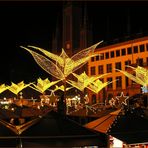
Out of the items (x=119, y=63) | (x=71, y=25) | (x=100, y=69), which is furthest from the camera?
(x=71, y=25)

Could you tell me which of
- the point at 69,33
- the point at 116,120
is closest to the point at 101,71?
the point at 69,33

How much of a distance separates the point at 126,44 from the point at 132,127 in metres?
45.2

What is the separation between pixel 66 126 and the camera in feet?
26.2

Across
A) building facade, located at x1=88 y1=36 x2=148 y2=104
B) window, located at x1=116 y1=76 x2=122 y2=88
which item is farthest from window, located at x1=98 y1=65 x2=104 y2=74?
window, located at x1=116 y1=76 x2=122 y2=88

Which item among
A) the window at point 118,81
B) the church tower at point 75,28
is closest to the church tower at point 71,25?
the church tower at point 75,28

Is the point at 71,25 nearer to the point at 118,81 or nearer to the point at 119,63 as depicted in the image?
the point at 119,63

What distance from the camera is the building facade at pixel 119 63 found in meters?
50.2

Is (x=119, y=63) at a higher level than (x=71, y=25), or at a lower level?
lower

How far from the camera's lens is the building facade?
50.2 m

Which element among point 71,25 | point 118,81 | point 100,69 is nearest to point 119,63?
point 118,81

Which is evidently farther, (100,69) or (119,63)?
(100,69)

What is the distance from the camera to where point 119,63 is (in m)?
54.5

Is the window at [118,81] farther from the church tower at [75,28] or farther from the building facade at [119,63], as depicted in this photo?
the church tower at [75,28]

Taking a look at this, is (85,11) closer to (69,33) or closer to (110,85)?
(69,33)
